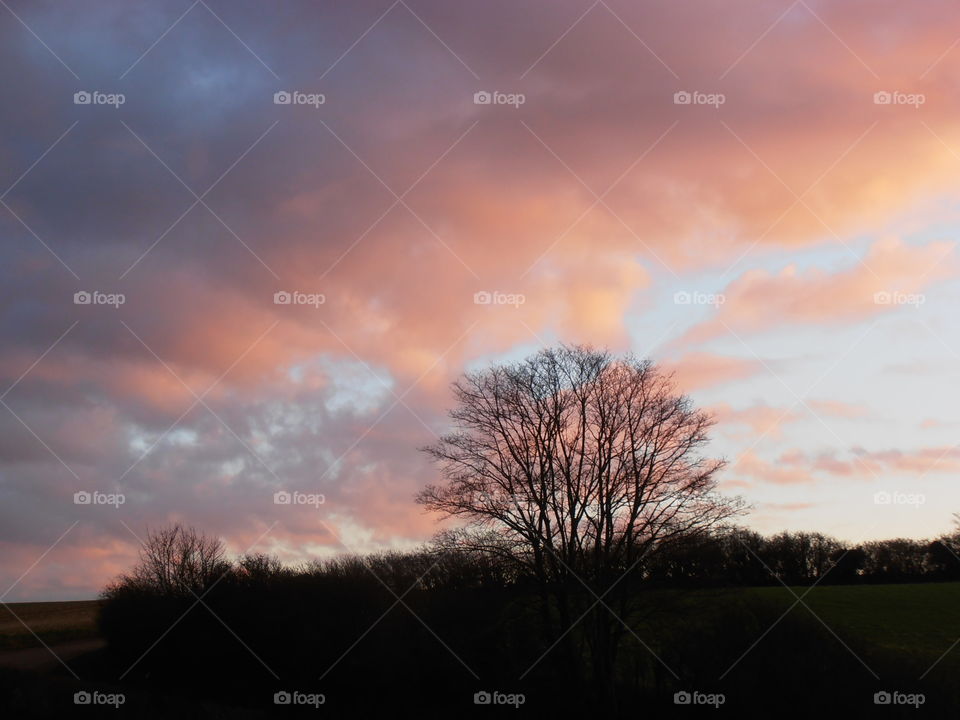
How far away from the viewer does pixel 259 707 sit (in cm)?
3075

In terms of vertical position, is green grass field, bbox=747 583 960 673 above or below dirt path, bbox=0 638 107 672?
below

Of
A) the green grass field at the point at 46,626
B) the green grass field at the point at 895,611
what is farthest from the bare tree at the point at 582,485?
the green grass field at the point at 46,626

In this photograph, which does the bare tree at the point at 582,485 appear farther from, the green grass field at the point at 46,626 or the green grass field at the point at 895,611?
the green grass field at the point at 46,626

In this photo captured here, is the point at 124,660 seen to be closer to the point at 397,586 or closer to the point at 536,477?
the point at 397,586

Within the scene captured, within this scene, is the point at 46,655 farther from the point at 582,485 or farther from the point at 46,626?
the point at 582,485

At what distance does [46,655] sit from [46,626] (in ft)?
36.9

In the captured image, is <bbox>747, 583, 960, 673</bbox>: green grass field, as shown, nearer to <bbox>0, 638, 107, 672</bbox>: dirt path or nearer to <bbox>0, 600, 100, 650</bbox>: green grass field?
<bbox>0, 638, 107, 672</bbox>: dirt path

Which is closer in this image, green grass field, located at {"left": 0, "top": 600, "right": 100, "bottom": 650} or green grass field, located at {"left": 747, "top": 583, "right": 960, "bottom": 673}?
green grass field, located at {"left": 747, "top": 583, "right": 960, "bottom": 673}

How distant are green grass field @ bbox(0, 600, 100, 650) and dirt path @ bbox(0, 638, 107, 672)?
889mm

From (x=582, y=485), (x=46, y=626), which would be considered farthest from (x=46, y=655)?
(x=582, y=485)

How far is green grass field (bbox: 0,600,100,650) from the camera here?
1842 inches

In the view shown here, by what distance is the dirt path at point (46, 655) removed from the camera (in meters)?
38.1

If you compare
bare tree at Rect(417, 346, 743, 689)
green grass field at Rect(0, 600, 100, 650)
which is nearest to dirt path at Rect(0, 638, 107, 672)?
green grass field at Rect(0, 600, 100, 650)

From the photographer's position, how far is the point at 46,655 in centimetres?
4200
